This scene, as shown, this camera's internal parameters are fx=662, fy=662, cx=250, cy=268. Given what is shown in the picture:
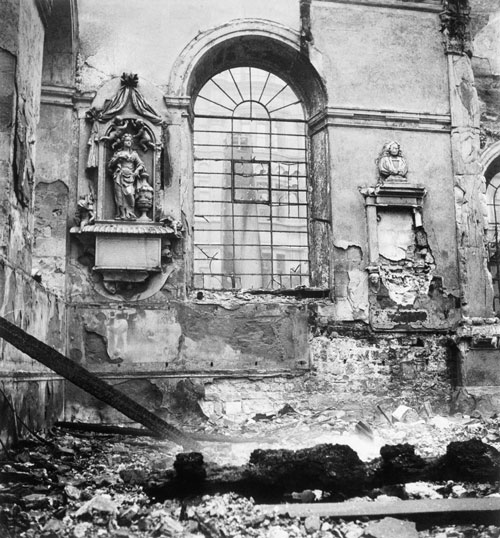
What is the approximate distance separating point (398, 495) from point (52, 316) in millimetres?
4101

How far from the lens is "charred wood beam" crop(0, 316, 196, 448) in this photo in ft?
13.1

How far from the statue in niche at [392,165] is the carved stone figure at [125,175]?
308 cm

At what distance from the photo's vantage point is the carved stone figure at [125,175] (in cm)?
778

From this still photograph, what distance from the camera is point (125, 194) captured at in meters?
7.78

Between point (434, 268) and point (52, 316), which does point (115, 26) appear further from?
point (434, 268)

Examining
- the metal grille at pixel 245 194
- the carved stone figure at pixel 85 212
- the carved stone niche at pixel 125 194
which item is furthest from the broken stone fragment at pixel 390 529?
the metal grille at pixel 245 194

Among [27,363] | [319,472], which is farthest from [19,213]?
[319,472]

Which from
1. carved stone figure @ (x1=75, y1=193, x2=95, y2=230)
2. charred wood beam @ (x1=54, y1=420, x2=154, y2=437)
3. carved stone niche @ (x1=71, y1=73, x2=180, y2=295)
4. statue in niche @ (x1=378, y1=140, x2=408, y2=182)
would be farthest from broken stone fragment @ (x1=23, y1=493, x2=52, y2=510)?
statue in niche @ (x1=378, y1=140, x2=408, y2=182)

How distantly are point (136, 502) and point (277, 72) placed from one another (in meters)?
7.02

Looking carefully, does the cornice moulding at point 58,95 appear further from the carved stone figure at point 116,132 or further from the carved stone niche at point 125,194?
the carved stone figure at point 116,132

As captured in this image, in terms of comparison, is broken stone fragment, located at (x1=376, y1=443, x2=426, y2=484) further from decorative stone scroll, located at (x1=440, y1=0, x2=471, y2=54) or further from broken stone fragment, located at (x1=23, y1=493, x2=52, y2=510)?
decorative stone scroll, located at (x1=440, y1=0, x2=471, y2=54)

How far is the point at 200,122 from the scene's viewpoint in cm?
1791

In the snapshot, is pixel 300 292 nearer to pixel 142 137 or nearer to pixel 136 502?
pixel 142 137

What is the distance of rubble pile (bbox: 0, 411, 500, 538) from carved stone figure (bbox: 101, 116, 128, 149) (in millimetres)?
3968
